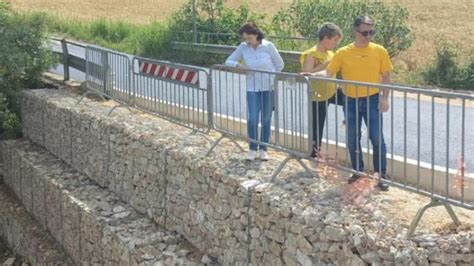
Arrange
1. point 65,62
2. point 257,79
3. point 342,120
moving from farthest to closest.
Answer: point 65,62
point 342,120
point 257,79

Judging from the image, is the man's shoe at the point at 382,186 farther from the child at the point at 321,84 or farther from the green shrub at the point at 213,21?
the green shrub at the point at 213,21

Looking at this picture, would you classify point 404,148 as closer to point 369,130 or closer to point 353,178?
point 369,130

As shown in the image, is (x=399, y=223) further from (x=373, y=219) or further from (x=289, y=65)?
(x=289, y=65)

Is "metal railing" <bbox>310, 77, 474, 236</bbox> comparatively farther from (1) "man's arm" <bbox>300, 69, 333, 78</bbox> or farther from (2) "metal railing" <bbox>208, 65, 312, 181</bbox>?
(2) "metal railing" <bbox>208, 65, 312, 181</bbox>

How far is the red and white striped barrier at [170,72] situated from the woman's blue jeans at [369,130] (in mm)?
2965

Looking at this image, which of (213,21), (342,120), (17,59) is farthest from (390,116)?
(213,21)

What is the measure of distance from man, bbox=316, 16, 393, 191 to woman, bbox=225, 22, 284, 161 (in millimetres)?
980

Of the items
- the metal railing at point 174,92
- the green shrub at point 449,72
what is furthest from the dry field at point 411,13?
the metal railing at point 174,92

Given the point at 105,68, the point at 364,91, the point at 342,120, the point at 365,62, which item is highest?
the point at 365,62

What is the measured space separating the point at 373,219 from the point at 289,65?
35.4 ft

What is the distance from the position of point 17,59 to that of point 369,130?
9.54 meters

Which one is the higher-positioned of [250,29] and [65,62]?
[250,29]

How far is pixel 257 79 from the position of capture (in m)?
7.54

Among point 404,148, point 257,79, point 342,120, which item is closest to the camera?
point 404,148
